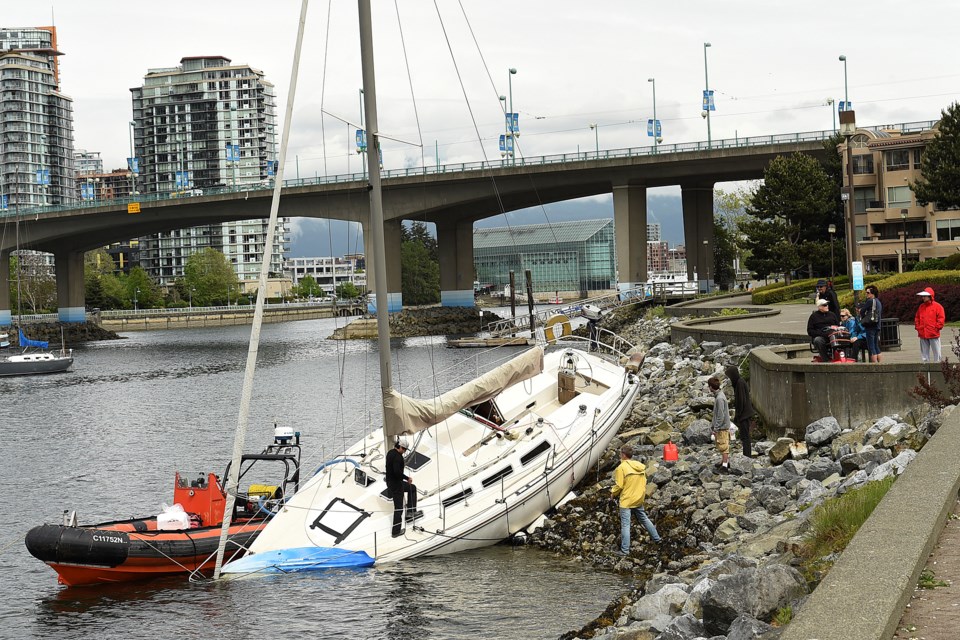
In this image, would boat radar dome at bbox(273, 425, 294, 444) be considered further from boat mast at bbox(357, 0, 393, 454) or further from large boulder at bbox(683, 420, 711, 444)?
large boulder at bbox(683, 420, 711, 444)

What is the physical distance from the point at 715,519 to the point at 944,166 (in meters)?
60.9

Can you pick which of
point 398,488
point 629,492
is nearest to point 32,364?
point 398,488

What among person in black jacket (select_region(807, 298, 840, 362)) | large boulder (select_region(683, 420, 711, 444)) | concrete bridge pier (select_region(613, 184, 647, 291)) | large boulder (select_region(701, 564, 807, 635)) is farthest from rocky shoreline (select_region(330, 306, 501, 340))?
large boulder (select_region(701, 564, 807, 635))

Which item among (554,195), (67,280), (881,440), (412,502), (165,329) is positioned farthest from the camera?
(165,329)

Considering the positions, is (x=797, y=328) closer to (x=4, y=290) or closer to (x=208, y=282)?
(x=4, y=290)

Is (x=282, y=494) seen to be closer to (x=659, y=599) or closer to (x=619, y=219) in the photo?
(x=659, y=599)

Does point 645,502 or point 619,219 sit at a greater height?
point 619,219

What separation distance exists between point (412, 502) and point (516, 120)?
3602 inches

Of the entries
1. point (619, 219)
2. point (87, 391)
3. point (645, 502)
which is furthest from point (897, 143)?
point (645, 502)

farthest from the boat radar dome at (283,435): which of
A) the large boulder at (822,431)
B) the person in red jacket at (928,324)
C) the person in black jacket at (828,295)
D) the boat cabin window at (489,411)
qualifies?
the person in red jacket at (928,324)

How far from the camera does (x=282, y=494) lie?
2139cm

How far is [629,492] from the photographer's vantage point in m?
18.1

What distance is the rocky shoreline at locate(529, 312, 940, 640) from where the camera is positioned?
9.81m

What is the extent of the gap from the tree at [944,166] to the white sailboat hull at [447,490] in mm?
55884
